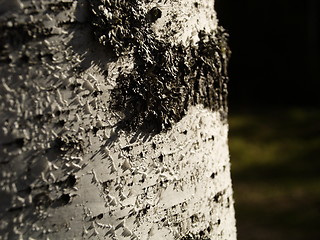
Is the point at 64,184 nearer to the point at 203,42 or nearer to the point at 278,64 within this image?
the point at 203,42

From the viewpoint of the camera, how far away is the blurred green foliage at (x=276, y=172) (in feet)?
15.5

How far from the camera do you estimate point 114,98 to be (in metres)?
0.70

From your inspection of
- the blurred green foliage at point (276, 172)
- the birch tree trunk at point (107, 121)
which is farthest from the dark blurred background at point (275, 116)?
the birch tree trunk at point (107, 121)

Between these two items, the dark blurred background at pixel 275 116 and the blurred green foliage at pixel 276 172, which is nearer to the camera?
the blurred green foliage at pixel 276 172

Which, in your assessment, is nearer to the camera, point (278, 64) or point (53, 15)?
point (53, 15)

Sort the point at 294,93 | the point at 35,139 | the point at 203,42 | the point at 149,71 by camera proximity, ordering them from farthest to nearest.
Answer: the point at 294,93 < the point at 203,42 < the point at 149,71 < the point at 35,139

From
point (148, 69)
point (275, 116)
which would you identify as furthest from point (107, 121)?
point (275, 116)

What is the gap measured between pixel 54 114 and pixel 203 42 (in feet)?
1.02

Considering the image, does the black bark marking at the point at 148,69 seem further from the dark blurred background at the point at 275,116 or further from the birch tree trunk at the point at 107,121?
the dark blurred background at the point at 275,116

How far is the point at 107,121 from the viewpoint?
0.69 m

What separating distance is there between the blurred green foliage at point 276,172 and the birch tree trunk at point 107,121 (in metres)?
3.88

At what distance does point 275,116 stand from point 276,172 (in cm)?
202

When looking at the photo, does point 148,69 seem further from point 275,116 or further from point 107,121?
point 275,116

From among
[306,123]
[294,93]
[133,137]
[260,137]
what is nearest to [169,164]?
[133,137]
